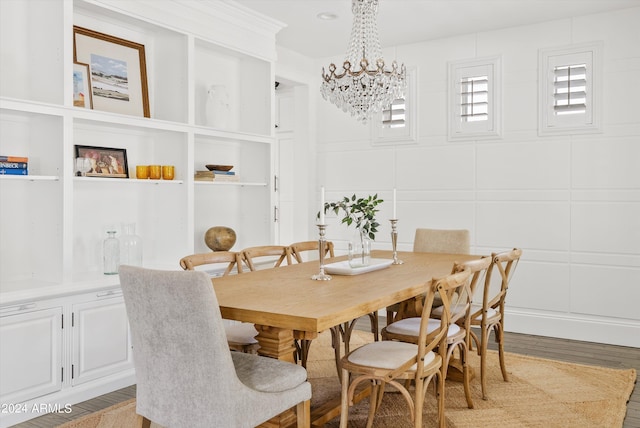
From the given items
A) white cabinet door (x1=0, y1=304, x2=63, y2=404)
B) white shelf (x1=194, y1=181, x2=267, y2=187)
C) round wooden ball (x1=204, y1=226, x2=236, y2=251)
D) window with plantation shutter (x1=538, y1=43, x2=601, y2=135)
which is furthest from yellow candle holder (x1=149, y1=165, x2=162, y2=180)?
window with plantation shutter (x1=538, y1=43, x2=601, y2=135)

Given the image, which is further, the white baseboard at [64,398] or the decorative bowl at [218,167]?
the decorative bowl at [218,167]

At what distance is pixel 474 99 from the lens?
534 centimetres

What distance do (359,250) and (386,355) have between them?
2.77 feet

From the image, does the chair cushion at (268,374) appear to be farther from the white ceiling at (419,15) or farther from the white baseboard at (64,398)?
the white ceiling at (419,15)

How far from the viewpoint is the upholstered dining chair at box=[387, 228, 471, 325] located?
14.4ft

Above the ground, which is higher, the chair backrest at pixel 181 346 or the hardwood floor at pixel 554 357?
the chair backrest at pixel 181 346

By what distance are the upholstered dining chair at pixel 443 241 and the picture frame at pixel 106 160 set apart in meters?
2.31

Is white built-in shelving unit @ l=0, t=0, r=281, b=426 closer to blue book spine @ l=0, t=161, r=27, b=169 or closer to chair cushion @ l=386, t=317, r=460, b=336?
blue book spine @ l=0, t=161, r=27, b=169

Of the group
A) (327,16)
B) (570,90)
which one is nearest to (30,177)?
(327,16)

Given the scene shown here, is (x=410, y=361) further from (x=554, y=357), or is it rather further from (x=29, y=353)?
(x=554, y=357)

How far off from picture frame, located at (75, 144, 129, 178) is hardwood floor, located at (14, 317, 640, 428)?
1445 millimetres

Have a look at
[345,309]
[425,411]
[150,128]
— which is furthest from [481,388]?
[150,128]

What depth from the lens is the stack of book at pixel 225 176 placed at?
464cm

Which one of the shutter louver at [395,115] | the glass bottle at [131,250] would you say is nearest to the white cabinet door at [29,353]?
the glass bottle at [131,250]
